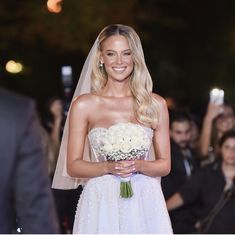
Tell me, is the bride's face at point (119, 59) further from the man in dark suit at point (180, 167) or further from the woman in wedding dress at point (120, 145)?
the man in dark suit at point (180, 167)

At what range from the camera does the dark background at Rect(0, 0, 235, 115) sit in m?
21.3

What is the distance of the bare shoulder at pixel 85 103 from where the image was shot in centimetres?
719

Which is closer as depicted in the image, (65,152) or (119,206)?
(119,206)

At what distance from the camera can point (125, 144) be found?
696cm

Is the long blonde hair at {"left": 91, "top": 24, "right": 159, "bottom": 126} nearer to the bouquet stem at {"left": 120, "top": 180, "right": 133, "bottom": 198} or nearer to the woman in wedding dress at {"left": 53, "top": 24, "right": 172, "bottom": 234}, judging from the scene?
the woman in wedding dress at {"left": 53, "top": 24, "right": 172, "bottom": 234}

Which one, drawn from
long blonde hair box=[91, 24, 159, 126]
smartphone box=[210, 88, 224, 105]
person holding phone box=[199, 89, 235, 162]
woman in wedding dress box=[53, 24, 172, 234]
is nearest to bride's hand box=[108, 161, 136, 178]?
woman in wedding dress box=[53, 24, 172, 234]

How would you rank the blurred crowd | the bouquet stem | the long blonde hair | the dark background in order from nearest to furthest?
the bouquet stem
the long blonde hair
the blurred crowd
the dark background

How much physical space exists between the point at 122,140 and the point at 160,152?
356 millimetres

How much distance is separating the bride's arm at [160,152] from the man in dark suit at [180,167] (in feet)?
9.00

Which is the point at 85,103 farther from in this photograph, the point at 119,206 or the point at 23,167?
the point at 23,167

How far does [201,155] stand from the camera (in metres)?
12.1

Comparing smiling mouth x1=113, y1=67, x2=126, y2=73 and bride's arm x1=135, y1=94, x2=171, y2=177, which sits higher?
smiling mouth x1=113, y1=67, x2=126, y2=73

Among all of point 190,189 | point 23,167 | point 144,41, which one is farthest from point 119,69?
point 144,41

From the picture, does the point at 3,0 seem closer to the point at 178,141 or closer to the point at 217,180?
the point at 178,141
